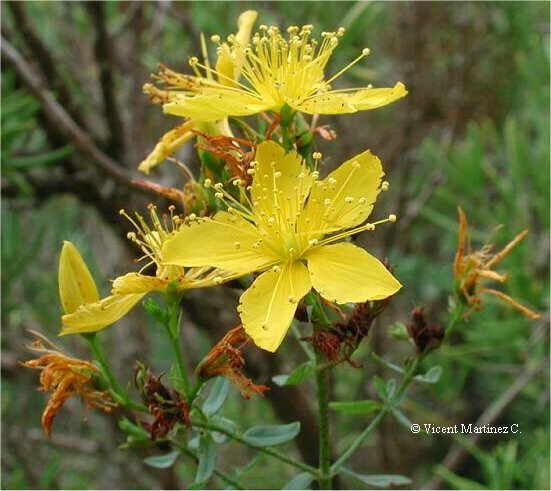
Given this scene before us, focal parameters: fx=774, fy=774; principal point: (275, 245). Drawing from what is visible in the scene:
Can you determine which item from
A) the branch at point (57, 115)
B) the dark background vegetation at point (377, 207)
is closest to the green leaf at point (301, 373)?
the dark background vegetation at point (377, 207)

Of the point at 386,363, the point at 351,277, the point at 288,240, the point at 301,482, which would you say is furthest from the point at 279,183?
the point at 301,482

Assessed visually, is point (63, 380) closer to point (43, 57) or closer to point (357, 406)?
point (357, 406)

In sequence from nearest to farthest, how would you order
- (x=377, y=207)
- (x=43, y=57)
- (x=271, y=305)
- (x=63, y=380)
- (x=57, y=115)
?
(x=271, y=305) < (x=63, y=380) < (x=57, y=115) < (x=43, y=57) < (x=377, y=207)

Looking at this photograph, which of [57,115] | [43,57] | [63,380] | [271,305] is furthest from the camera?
[43,57]

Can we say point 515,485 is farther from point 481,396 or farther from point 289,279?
point 289,279

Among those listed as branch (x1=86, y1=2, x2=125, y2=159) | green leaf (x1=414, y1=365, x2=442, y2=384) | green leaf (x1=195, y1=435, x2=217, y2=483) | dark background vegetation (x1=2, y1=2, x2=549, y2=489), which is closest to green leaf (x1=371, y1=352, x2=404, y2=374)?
green leaf (x1=414, y1=365, x2=442, y2=384)

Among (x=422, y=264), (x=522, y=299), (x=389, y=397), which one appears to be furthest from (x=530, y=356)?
(x=389, y=397)
